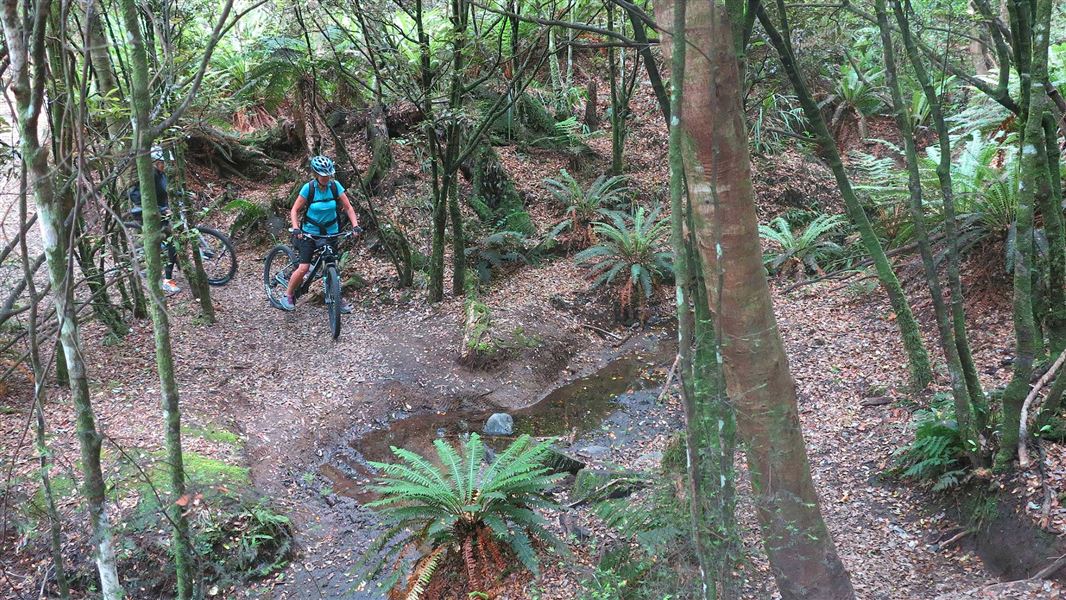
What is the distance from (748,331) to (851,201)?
1783 mm

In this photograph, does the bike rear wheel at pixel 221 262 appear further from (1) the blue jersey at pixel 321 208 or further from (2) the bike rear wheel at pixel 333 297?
(2) the bike rear wheel at pixel 333 297

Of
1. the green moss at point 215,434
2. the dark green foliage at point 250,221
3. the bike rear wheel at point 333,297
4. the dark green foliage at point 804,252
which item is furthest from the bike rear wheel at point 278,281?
the dark green foliage at point 804,252

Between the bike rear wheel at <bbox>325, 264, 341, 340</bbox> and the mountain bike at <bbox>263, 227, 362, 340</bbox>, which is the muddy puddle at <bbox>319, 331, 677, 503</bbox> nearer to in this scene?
the bike rear wheel at <bbox>325, 264, 341, 340</bbox>

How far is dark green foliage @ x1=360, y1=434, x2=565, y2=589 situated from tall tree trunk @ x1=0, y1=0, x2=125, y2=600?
180 centimetres

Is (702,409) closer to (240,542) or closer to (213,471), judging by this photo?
(240,542)

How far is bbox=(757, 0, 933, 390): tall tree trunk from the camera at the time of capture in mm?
3836

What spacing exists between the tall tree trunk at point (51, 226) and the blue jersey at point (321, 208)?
15.5 ft

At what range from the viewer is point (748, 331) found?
128 inches

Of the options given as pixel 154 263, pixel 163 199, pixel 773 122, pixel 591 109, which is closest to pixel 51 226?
pixel 154 263

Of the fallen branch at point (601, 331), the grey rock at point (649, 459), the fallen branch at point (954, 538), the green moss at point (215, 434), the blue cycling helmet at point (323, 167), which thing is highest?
the blue cycling helmet at point (323, 167)

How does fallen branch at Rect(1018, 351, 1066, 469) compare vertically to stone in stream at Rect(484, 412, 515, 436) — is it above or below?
above

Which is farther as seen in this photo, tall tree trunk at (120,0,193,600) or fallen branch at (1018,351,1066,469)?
fallen branch at (1018,351,1066,469)

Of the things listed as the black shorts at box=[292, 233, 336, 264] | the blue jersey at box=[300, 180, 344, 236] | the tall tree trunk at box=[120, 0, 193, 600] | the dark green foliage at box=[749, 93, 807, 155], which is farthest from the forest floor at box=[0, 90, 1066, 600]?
the dark green foliage at box=[749, 93, 807, 155]

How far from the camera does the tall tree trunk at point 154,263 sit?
2.77 metres
